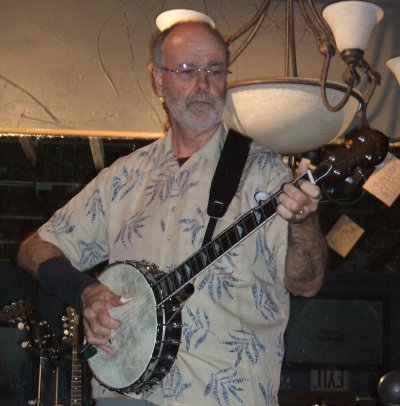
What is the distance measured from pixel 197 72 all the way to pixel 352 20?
0.51 meters

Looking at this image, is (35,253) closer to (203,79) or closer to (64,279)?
(64,279)

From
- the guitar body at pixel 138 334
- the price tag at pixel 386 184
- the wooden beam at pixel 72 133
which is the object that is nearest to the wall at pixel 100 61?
the wooden beam at pixel 72 133

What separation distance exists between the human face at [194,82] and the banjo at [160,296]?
1.19ft

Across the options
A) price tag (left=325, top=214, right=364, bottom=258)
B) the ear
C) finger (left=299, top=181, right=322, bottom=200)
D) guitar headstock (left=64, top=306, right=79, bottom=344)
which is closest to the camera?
finger (left=299, top=181, right=322, bottom=200)

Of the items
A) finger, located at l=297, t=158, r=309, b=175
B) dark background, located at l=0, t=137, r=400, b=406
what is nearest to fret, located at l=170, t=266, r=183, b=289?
finger, located at l=297, t=158, r=309, b=175

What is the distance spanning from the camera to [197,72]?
2.03 metres

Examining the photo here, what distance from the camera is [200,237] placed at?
5.83 ft

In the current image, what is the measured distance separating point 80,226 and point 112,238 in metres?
0.14

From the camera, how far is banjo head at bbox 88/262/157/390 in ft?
5.62

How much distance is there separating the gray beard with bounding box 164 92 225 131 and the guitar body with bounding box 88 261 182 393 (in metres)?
0.39

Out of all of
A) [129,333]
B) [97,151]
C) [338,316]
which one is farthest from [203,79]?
[338,316]

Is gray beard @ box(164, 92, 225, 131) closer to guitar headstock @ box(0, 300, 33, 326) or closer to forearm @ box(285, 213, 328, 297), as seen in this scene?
forearm @ box(285, 213, 328, 297)

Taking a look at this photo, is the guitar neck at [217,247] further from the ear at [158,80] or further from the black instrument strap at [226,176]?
the ear at [158,80]

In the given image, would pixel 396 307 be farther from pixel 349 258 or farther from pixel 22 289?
pixel 22 289
